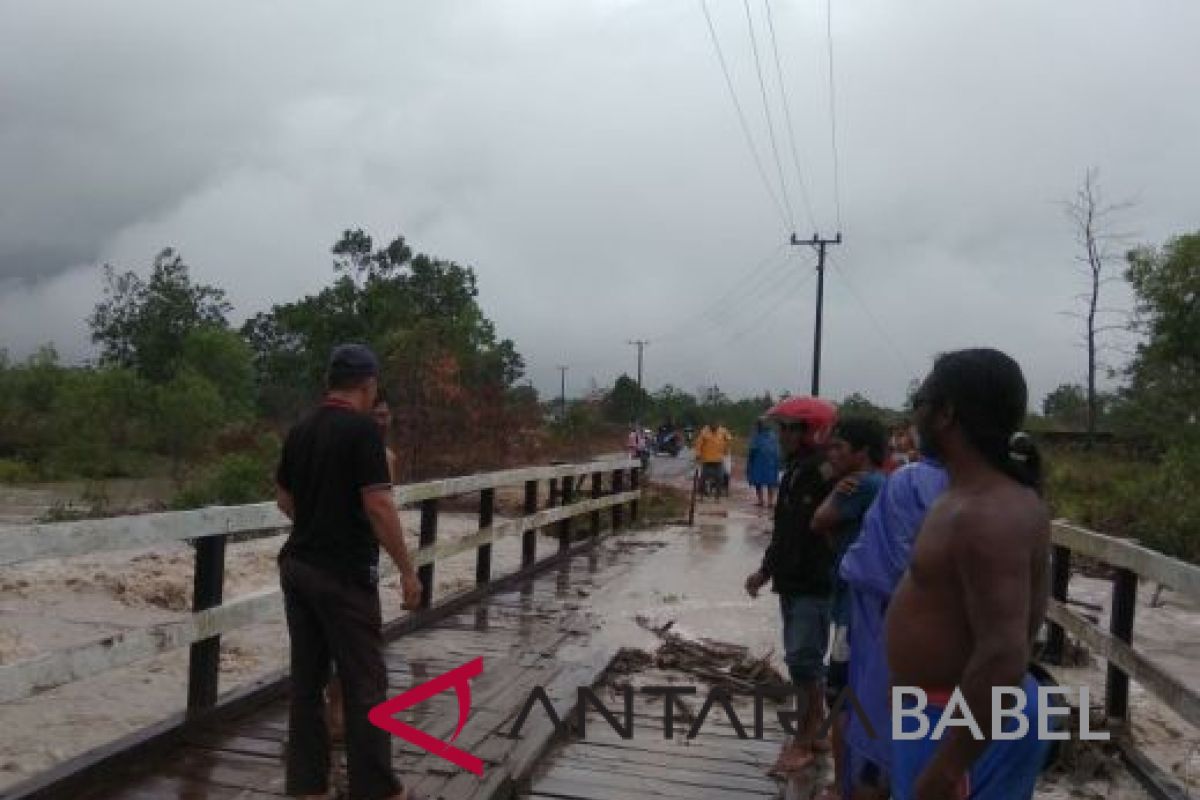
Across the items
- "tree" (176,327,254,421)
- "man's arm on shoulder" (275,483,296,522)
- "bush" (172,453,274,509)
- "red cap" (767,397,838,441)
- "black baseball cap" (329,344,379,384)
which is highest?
"tree" (176,327,254,421)

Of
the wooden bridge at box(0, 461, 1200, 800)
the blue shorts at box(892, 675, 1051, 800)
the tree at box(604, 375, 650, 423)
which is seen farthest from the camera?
the tree at box(604, 375, 650, 423)

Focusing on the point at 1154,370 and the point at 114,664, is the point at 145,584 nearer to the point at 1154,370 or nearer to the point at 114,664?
the point at 114,664

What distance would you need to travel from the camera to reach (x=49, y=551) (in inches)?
139

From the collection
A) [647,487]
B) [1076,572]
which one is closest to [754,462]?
Answer: [647,487]

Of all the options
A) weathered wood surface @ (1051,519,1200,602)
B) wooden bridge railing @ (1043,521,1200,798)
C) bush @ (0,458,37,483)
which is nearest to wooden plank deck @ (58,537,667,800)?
wooden bridge railing @ (1043,521,1200,798)

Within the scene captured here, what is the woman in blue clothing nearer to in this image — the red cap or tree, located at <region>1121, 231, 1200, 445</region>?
the red cap

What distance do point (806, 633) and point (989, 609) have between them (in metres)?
2.62

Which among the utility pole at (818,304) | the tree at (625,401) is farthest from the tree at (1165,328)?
the tree at (625,401)

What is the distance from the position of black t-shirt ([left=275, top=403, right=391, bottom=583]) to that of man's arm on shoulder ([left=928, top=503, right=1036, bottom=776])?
2141 millimetres

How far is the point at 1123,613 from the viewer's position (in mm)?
5004

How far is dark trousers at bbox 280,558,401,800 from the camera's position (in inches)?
146

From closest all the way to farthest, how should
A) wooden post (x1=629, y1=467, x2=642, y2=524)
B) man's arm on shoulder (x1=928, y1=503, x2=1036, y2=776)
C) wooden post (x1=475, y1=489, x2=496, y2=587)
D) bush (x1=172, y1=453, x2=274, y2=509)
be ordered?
man's arm on shoulder (x1=928, y1=503, x2=1036, y2=776) → wooden post (x1=475, y1=489, x2=496, y2=587) → wooden post (x1=629, y1=467, x2=642, y2=524) → bush (x1=172, y1=453, x2=274, y2=509)

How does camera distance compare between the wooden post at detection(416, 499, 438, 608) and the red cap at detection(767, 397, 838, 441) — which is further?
the wooden post at detection(416, 499, 438, 608)

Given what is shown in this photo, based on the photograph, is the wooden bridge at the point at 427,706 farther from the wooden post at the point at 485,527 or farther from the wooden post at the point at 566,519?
the wooden post at the point at 566,519
